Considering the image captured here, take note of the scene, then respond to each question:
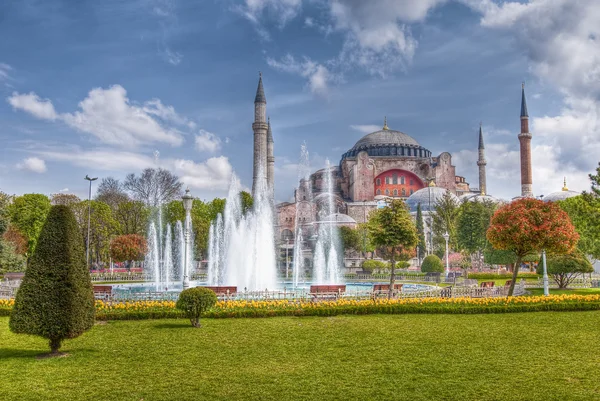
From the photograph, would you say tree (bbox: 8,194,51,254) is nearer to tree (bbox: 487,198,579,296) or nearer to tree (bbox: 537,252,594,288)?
tree (bbox: 487,198,579,296)

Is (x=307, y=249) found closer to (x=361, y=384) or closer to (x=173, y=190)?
(x=173, y=190)

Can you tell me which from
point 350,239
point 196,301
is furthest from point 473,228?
point 196,301

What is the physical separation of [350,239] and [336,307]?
3285cm

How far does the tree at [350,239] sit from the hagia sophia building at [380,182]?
5381 mm

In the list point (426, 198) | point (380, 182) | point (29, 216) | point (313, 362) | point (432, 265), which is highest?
point (380, 182)

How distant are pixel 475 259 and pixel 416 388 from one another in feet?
136

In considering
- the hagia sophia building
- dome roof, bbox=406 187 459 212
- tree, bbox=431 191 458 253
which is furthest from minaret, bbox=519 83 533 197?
tree, bbox=431 191 458 253

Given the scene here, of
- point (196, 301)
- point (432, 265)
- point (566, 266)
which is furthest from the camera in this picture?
point (432, 265)

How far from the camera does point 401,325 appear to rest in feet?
34.1

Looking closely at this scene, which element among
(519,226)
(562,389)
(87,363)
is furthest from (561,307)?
(87,363)

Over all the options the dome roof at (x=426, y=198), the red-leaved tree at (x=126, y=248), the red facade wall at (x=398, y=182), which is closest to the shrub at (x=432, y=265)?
the red-leaved tree at (x=126, y=248)

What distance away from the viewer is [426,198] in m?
57.6

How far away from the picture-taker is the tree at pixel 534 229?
15.4 m

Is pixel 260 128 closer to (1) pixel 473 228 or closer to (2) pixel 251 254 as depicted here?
(1) pixel 473 228
